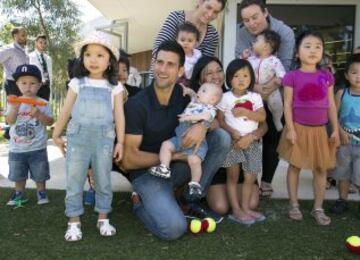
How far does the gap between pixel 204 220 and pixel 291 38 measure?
1.93m

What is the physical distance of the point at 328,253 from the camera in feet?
9.94

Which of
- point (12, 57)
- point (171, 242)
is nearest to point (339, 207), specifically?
point (171, 242)

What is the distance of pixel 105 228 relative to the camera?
11.0 feet

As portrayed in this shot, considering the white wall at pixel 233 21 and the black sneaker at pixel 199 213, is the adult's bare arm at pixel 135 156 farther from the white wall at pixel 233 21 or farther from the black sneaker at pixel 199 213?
the white wall at pixel 233 21

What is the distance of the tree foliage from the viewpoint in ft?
50.2

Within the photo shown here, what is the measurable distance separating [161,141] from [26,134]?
135 cm

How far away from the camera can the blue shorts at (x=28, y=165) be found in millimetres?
4082

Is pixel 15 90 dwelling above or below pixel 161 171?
above

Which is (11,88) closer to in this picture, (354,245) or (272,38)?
(272,38)

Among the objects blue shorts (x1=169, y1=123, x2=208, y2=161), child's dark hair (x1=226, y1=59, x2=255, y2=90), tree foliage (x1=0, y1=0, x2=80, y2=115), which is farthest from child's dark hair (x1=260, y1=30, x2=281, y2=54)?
tree foliage (x1=0, y1=0, x2=80, y2=115)

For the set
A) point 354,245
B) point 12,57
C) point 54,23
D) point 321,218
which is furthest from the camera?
point 54,23

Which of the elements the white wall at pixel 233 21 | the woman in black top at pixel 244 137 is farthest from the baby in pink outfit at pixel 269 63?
the white wall at pixel 233 21

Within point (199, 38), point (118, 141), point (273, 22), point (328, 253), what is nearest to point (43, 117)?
point (118, 141)

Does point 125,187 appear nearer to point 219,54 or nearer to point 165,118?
point 165,118
